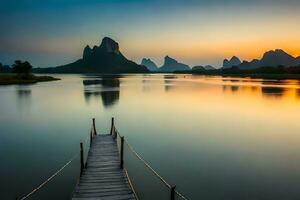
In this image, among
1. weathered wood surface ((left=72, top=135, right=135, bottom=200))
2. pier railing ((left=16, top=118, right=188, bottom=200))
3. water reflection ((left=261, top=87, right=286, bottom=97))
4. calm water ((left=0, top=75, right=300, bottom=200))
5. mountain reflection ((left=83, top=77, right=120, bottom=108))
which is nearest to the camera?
weathered wood surface ((left=72, top=135, right=135, bottom=200))

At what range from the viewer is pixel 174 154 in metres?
25.8

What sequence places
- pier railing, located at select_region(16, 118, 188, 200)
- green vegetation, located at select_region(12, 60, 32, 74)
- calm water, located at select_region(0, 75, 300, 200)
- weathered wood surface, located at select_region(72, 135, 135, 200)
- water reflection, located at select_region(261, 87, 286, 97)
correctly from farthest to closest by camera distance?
green vegetation, located at select_region(12, 60, 32, 74), water reflection, located at select_region(261, 87, 286, 97), calm water, located at select_region(0, 75, 300, 200), pier railing, located at select_region(16, 118, 188, 200), weathered wood surface, located at select_region(72, 135, 135, 200)

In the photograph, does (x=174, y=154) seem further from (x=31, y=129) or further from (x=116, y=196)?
(x=31, y=129)

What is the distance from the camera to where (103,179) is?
53.7ft

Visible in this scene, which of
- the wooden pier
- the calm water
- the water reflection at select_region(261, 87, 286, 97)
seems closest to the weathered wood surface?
the wooden pier

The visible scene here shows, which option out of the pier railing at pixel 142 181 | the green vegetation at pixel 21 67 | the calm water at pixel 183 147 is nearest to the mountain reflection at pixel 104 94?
the calm water at pixel 183 147

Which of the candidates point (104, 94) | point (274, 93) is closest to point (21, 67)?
point (104, 94)

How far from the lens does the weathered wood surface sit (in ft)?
46.7

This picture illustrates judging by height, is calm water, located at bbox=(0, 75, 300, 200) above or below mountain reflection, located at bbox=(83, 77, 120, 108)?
below

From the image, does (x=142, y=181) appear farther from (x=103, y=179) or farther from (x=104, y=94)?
(x=104, y=94)

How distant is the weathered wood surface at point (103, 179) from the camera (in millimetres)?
14227

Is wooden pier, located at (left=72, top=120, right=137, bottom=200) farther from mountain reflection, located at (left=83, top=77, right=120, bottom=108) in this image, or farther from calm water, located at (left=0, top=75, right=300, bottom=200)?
mountain reflection, located at (left=83, top=77, right=120, bottom=108)

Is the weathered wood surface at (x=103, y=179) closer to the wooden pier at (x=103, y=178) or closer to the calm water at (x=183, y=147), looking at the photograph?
the wooden pier at (x=103, y=178)

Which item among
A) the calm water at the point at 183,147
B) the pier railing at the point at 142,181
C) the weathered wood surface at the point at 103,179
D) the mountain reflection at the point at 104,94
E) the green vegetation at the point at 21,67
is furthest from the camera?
the green vegetation at the point at 21,67
